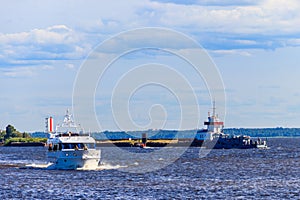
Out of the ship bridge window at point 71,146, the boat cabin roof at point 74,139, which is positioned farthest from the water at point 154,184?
the boat cabin roof at point 74,139

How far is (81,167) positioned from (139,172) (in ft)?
23.9

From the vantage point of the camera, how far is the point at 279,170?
103 meters

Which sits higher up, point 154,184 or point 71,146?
point 71,146

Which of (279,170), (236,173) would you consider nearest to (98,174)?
(236,173)

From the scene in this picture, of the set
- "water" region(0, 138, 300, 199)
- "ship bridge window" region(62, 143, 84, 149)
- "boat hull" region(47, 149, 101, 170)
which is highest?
"ship bridge window" region(62, 143, 84, 149)

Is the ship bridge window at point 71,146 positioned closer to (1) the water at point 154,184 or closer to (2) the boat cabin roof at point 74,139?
(2) the boat cabin roof at point 74,139

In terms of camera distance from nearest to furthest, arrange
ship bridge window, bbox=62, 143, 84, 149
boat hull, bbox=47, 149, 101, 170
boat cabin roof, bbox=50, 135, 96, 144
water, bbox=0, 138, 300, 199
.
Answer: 1. water, bbox=0, 138, 300, 199
2. boat hull, bbox=47, 149, 101, 170
3. boat cabin roof, bbox=50, 135, 96, 144
4. ship bridge window, bbox=62, 143, 84, 149

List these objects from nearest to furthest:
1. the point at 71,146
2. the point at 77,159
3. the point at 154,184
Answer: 1. the point at 154,184
2. the point at 77,159
3. the point at 71,146

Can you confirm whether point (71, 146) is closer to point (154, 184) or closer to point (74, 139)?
point (74, 139)

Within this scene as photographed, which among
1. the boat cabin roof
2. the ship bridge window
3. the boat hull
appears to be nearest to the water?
the boat hull

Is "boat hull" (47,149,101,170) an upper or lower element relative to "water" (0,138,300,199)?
upper

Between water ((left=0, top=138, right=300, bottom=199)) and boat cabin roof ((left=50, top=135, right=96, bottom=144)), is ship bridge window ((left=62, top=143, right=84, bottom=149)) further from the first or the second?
water ((left=0, top=138, right=300, bottom=199))

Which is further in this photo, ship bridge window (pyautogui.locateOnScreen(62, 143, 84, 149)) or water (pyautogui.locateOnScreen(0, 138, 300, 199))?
ship bridge window (pyautogui.locateOnScreen(62, 143, 84, 149))

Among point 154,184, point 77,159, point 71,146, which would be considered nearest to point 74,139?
point 71,146
